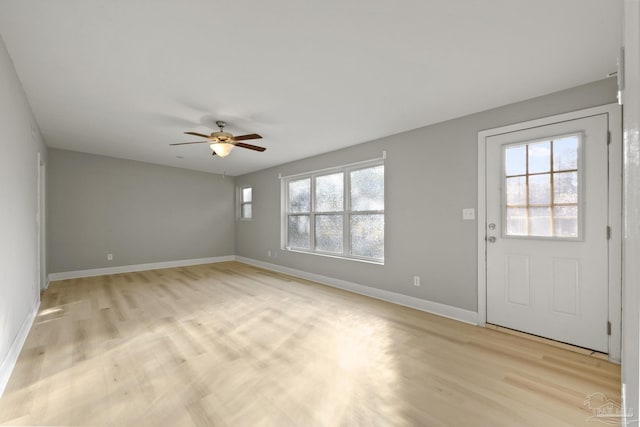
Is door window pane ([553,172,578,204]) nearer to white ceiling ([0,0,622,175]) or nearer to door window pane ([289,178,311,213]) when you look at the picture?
white ceiling ([0,0,622,175])

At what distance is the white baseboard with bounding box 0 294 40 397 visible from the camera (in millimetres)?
1911

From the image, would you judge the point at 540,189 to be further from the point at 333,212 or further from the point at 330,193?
the point at 330,193

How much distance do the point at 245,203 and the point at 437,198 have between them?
5204mm

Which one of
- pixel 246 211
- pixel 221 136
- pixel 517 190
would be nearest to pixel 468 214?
pixel 517 190

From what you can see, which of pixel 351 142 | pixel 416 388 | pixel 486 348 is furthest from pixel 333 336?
pixel 351 142

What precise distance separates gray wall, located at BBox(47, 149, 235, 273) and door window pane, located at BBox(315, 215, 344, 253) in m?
3.32

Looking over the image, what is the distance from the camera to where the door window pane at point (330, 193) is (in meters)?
4.83

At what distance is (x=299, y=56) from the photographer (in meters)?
2.11

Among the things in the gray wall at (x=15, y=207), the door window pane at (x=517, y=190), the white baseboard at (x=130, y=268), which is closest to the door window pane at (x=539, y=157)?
the door window pane at (x=517, y=190)

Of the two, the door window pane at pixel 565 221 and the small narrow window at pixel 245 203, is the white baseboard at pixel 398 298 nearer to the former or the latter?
the door window pane at pixel 565 221

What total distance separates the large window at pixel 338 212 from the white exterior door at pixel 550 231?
1561 millimetres

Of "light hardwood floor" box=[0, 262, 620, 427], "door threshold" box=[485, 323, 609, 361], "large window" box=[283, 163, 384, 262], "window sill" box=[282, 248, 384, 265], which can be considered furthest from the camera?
"large window" box=[283, 163, 384, 262]

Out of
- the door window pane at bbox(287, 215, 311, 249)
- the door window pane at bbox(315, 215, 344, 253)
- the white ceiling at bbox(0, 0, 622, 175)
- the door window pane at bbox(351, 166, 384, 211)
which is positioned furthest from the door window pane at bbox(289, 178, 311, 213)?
the white ceiling at bbox(0, 0, 622, 175)

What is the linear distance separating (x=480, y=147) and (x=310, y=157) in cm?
298
